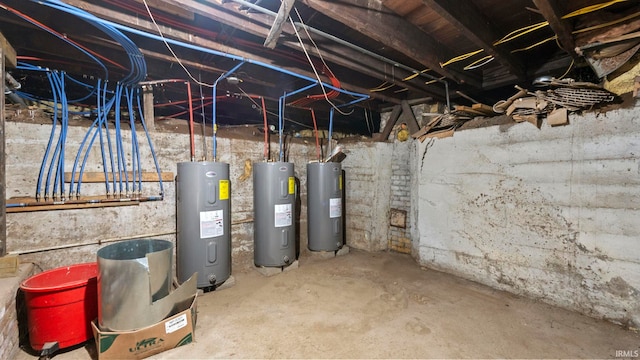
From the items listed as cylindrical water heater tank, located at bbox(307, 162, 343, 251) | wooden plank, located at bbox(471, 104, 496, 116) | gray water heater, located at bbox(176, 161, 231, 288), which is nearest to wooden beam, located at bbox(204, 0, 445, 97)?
wooden plank, located at bbox(471, 104, 496, 116)

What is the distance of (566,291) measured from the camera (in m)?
2.22

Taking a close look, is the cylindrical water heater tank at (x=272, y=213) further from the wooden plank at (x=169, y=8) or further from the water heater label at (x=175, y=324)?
the wooden plank at (x=169, y=8)

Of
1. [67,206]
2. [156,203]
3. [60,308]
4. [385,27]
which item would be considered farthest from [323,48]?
[60,308]

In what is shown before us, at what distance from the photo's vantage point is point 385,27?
80.1 inches

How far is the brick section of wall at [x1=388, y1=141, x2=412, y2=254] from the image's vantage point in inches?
146

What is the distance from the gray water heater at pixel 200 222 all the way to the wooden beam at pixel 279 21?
1.22 meters

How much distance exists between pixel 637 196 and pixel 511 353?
1459 mm

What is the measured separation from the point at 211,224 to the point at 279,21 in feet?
5.91

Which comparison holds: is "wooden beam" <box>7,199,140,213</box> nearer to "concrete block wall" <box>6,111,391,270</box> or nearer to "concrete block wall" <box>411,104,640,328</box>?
"concrete block wall" <box>6,111,391,270</box>

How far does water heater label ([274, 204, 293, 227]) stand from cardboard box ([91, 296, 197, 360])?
4.26ft

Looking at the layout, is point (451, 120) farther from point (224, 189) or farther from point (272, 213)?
point (224, 189)

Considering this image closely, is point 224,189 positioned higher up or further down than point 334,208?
higher up

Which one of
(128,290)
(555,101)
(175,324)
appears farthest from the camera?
(555,101)

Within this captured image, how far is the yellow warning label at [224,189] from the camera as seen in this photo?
2572 millimetres
